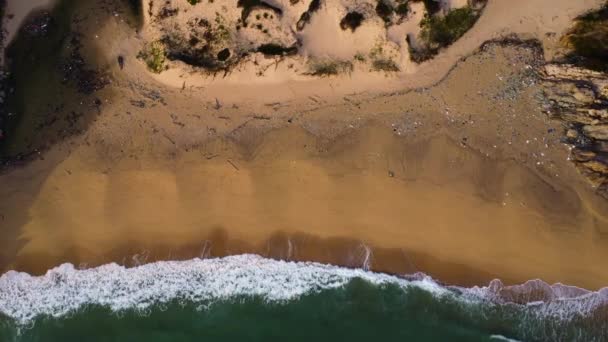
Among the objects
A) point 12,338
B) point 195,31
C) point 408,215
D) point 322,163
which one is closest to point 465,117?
point 408,215

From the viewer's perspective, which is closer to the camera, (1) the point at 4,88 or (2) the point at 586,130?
(2) the point at 586,130

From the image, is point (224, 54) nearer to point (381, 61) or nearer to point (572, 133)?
point (381, 61)

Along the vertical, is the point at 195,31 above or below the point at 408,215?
above

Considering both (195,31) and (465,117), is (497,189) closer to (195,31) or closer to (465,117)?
(465,117)

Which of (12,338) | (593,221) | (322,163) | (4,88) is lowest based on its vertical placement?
(12,338)
